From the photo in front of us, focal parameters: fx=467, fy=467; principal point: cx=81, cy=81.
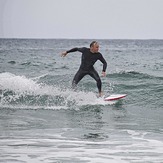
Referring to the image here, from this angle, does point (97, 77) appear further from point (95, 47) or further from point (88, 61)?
point (95, 47)

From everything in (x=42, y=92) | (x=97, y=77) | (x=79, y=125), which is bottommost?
(x=79, y=125)

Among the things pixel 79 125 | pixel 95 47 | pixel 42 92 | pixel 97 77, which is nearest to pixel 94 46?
pixel 95 47

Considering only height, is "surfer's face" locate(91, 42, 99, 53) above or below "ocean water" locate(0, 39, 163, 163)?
above

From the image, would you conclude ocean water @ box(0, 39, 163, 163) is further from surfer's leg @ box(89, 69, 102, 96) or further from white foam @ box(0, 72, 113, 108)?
surfer's leg @ box(89, 69, 102, 96)

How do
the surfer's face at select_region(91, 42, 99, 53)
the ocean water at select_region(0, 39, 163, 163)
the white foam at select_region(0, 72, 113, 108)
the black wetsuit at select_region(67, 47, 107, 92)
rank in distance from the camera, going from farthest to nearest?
the white foam at select_region(0, 72, 113, 108) < the black wetsuit at select_region(67, 47, 107, 92) < the surfer's face at select_region(91, 42, 99, 53) < the ocean water at select_region(0, 39, 163, 163)

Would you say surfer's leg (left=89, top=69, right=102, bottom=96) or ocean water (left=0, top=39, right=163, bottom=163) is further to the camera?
surfer's leg (left=89, top=69, right=102, bottom=96)

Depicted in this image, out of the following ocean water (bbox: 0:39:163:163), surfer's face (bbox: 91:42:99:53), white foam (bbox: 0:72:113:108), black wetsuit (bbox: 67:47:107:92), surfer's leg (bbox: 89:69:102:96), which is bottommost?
ocean water (bbox: 0:39:163:163)

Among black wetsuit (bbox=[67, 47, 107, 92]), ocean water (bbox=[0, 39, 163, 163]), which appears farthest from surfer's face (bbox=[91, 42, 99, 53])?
ocean water (bbox=[0, 39, 163, 163])

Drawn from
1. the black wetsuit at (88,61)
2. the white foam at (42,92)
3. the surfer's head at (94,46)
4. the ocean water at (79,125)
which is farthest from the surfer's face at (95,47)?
the ocean water at (79,125)

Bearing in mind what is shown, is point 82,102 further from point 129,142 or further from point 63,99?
point 129,142

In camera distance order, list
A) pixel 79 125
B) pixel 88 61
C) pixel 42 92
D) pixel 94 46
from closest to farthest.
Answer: pixel 79 125 → pixel 94 46 → pixel 88 61 → pixel 42 92

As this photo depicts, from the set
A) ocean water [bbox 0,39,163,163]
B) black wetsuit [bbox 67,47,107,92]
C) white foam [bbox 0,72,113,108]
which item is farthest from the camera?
white foam [bbox 0,72,113,108]

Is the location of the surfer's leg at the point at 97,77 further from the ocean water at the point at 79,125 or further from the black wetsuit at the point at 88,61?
the ocean water at the point at 79,125

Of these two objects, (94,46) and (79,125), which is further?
(94,46)
